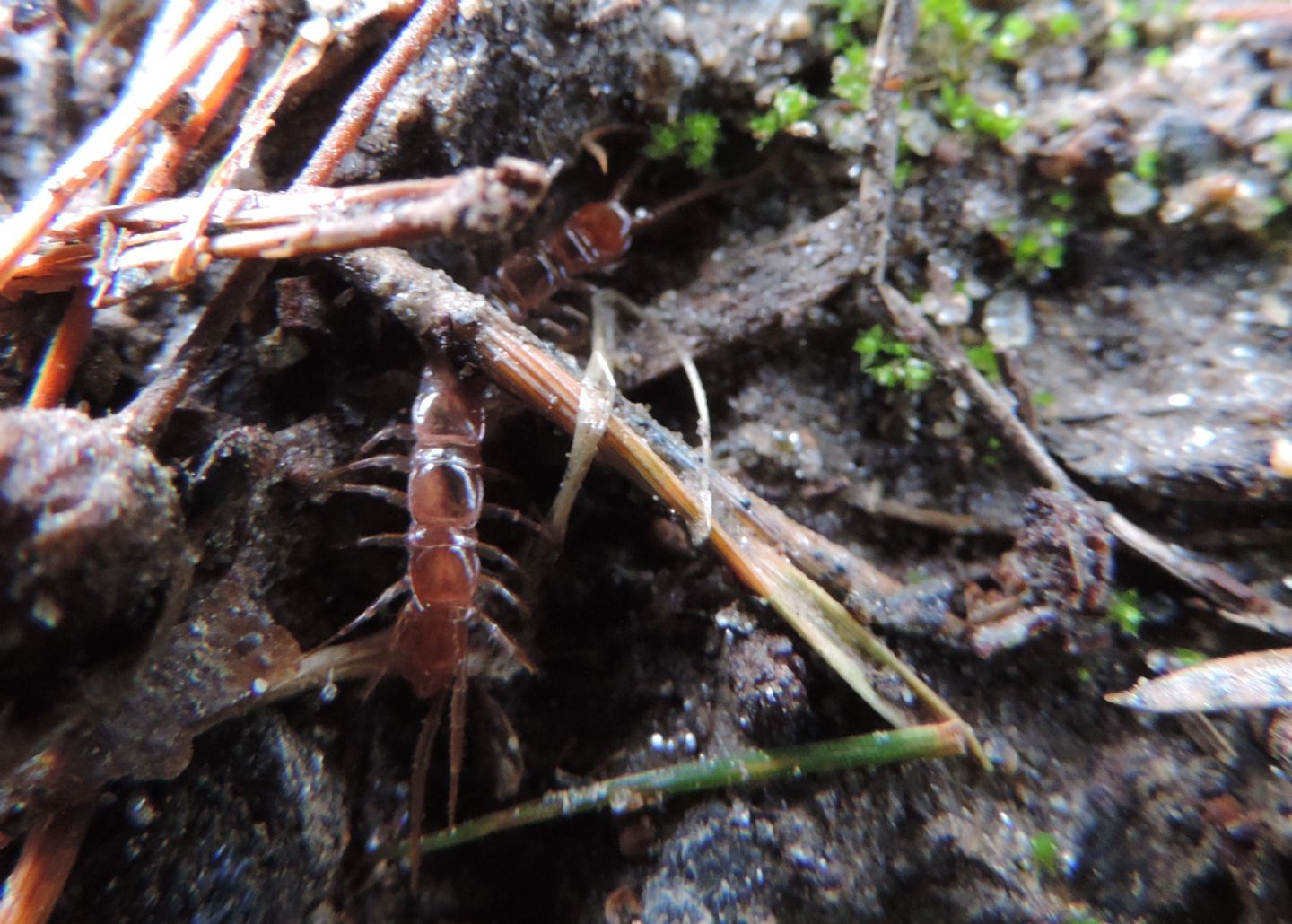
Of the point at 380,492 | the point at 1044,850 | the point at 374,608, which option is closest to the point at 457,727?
the point at 374,608

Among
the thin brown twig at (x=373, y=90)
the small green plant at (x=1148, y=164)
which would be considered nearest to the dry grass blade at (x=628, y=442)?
the thin brown twig at (x=373, y=90)

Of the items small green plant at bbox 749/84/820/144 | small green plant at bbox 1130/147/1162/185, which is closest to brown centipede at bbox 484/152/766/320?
small green plant at bbox 749/84/820/144

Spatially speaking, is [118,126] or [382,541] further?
[382,541]

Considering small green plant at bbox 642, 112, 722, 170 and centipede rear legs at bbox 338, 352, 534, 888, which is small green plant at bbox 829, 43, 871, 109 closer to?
small green plant at bbox 642, 112, 722, 170

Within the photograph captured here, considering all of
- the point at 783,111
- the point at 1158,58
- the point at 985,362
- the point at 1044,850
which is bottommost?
the point at 1044,850

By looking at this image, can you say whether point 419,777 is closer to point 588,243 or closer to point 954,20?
point 588,243
